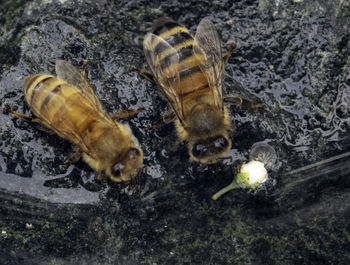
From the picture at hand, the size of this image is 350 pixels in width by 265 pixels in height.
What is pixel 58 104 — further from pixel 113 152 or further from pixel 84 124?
pixel 113 152

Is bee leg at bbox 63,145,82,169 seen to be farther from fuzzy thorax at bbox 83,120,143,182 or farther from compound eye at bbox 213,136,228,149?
compound eye at bbox 213,136,228,149

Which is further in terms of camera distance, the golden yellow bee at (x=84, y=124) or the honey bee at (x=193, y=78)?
the honey bee at (x=193, y=78)

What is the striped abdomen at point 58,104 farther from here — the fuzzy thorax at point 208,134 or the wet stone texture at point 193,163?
the fuzzy thorax at point 208,134

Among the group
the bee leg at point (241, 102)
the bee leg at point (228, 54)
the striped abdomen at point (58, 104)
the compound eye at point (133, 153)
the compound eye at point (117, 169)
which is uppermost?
the bee leg at point (228, 54)

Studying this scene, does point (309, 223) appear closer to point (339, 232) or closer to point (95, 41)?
point (339, 232)

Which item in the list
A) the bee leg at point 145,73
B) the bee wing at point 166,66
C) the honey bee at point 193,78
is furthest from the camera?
the bee leg at point 145,73

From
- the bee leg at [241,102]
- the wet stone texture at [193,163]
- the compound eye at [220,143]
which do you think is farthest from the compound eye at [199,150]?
the bee leg at [241,102]

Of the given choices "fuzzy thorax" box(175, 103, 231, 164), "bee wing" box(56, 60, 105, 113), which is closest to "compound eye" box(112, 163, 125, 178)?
"bee wing" box(56, 60, 105, 113)
